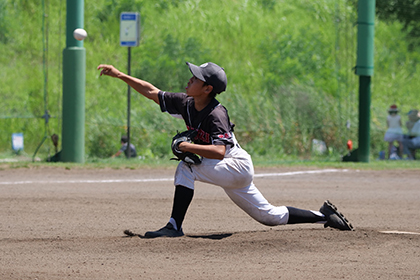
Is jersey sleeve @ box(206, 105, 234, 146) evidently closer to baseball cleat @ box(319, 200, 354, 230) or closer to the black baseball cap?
the black baseball cap

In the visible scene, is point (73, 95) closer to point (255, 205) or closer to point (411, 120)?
point (255, 205)

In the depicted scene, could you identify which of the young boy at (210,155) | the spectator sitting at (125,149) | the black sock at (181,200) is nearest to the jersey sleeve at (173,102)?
the young boy at (210,155)

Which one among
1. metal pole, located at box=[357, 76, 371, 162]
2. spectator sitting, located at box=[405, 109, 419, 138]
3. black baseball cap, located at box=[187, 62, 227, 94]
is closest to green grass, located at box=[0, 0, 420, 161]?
spectator sitting, located at box=[405, 109, 419, 138]

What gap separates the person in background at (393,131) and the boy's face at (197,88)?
9.63m

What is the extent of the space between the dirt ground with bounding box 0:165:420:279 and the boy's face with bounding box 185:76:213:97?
1146mm

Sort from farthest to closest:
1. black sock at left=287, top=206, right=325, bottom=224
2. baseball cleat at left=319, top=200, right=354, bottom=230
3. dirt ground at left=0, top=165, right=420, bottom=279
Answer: baseball cleat at left=319, top=200, right=354, bottom=230, black sock at left=287, top=206, right=325, bottom=224, dirt ground at left=0, top=165, right=420, bottom=279

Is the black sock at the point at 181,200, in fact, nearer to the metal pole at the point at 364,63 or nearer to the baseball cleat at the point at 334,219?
the baseball cleat at the point at 334,219

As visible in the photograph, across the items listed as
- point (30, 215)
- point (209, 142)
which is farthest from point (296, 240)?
point (30, 215)

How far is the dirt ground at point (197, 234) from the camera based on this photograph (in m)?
3.90

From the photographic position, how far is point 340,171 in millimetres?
10562

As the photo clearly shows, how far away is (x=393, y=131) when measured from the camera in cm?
1363

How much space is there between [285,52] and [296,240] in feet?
57.3

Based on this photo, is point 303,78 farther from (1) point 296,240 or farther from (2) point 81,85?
(1) point 296,240

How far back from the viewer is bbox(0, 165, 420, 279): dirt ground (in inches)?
154
